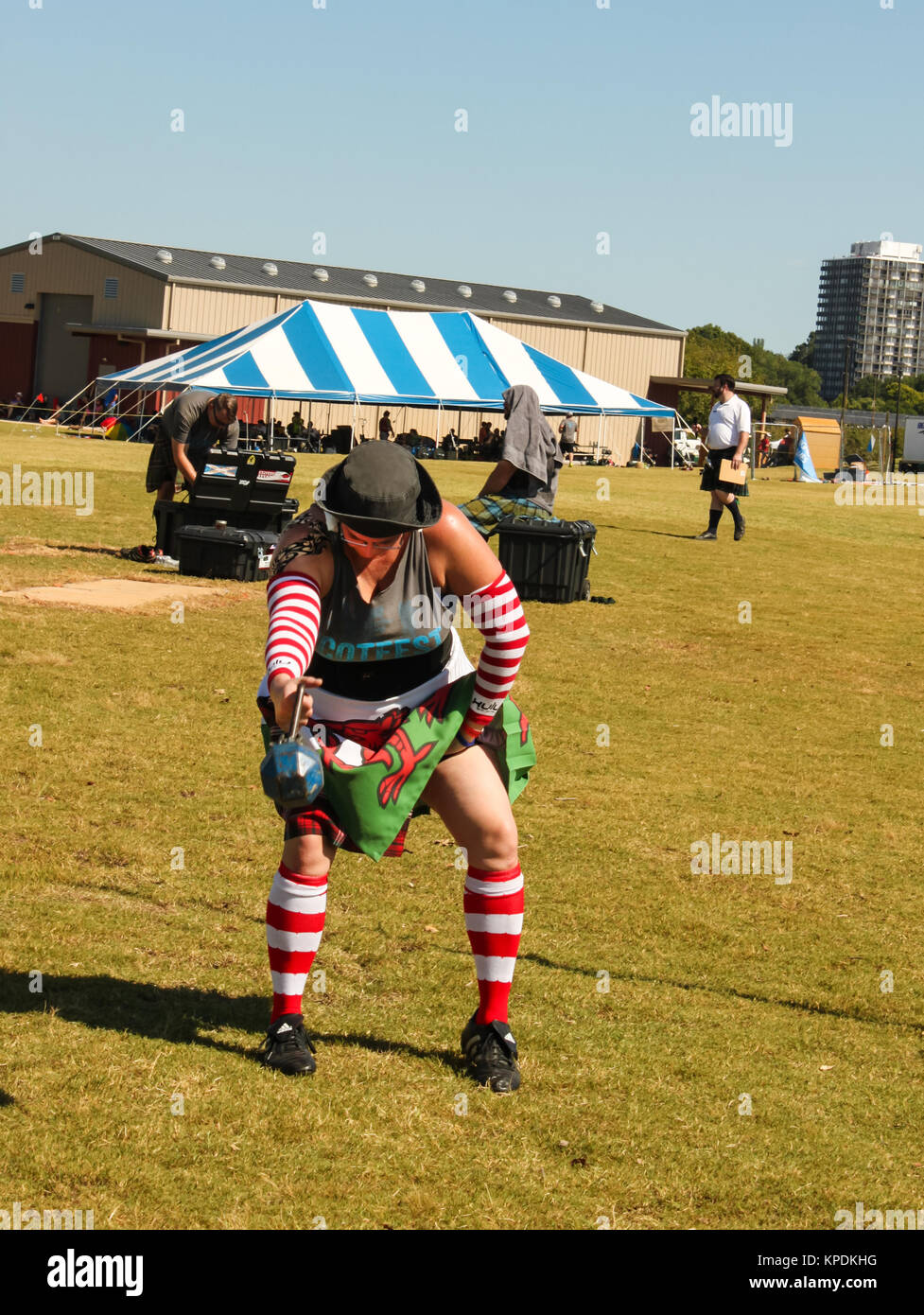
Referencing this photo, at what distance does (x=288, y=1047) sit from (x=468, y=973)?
3.65 feet

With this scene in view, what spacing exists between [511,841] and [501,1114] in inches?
32.4

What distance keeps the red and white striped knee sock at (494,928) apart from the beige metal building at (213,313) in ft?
158

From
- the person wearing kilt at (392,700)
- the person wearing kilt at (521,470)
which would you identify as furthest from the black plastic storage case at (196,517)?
the person wearing kilt at (392,700)

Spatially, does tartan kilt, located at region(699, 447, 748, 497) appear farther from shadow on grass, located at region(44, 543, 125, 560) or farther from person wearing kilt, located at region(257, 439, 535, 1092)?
person wearing kilt, located at region(257, 439, 535, 1092)

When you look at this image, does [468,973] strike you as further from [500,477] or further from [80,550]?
[80,550]

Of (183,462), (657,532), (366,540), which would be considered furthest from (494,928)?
(657,532)

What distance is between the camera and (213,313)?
2271 inches

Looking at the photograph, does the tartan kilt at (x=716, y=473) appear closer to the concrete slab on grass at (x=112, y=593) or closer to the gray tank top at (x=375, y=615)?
the concrete slab on grass at (x=112, y=593)

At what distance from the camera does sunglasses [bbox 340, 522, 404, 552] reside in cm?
409

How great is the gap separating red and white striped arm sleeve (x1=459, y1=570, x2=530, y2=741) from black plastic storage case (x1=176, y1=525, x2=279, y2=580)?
10.3 metres

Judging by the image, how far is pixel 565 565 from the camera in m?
14.5

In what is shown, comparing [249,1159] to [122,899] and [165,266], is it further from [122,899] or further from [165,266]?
[165,266]
